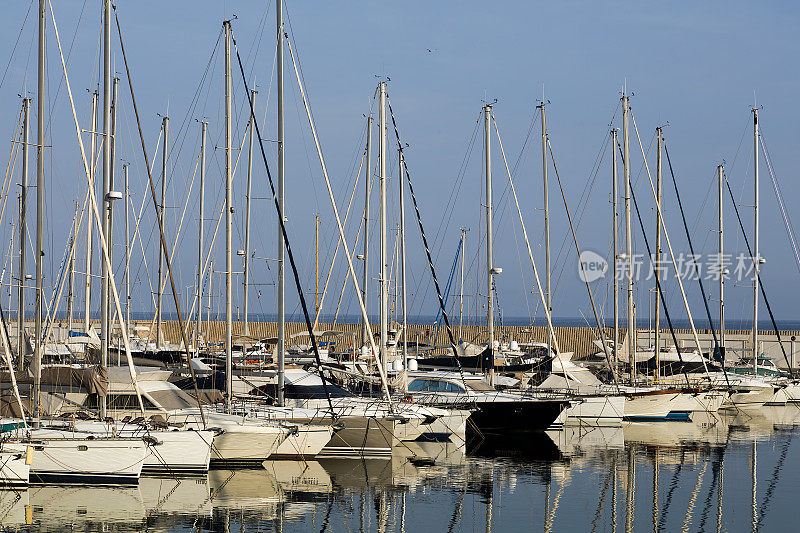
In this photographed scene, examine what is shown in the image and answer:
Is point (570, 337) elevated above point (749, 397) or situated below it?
above

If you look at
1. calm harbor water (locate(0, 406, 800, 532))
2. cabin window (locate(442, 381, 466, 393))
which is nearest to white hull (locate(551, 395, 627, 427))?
cabin window (locate(442, 381, 466, 393))

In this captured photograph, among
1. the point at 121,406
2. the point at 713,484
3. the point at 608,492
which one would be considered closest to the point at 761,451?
the point at 713,484

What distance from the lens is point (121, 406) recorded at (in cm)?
2641

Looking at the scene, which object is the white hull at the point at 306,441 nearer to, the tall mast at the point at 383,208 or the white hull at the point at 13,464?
the white hull at the point at 13,464

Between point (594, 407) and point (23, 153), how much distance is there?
1995 cm

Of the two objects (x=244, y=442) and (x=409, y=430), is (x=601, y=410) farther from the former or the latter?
(x=244, y=442)

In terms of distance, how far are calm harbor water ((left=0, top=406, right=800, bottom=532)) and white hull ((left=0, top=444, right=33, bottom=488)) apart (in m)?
0.29

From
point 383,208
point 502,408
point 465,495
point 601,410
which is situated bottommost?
point 465,495

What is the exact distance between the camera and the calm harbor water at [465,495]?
18.9 m

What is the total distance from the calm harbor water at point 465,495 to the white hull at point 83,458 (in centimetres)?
31

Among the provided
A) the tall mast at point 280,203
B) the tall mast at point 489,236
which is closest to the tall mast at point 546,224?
the tall mast at point 489,236

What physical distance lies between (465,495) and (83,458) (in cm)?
816

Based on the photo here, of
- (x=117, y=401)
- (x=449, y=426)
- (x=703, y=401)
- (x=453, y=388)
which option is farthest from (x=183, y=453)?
(x=703, y=401)

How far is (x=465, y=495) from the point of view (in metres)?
21.7
